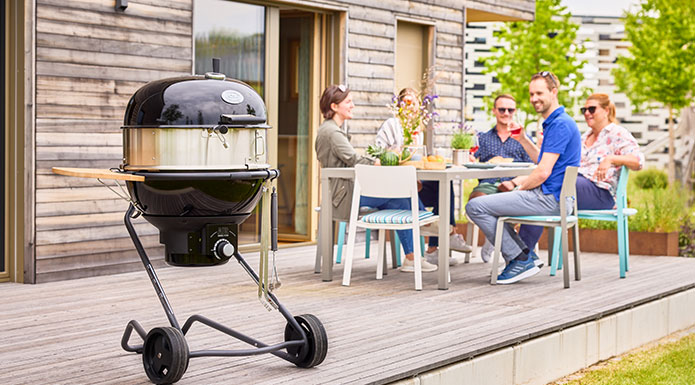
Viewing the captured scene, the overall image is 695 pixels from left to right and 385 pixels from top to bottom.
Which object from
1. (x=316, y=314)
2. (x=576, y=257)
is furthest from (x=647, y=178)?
(x=316, y=314)

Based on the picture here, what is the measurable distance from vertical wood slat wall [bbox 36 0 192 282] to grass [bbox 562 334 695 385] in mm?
3427

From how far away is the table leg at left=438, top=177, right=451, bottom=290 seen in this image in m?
6.41

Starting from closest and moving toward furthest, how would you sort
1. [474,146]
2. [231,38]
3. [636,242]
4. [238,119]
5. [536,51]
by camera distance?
[238,119]
[474,146]
[231,38]
[636,242]
[536,51]

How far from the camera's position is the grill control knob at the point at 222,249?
4.11 meters

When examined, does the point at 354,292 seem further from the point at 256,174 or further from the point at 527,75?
the point at 527,75

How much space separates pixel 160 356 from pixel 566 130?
365 cm

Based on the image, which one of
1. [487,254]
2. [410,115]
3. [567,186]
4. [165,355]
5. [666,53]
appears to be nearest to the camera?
[165,355]

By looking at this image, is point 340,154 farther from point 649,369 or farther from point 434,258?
point 649,369

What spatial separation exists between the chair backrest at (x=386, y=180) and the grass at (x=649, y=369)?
5.33ft

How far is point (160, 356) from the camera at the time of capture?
12.8 feet

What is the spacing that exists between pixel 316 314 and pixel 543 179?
197 centimetres

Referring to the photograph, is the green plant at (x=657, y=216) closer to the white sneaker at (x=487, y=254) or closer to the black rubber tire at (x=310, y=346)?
the white sneaker at (x=487, y=254)

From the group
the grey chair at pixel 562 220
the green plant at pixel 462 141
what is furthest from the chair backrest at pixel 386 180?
the green plant at pixel 462 141

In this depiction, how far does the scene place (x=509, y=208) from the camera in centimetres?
668
